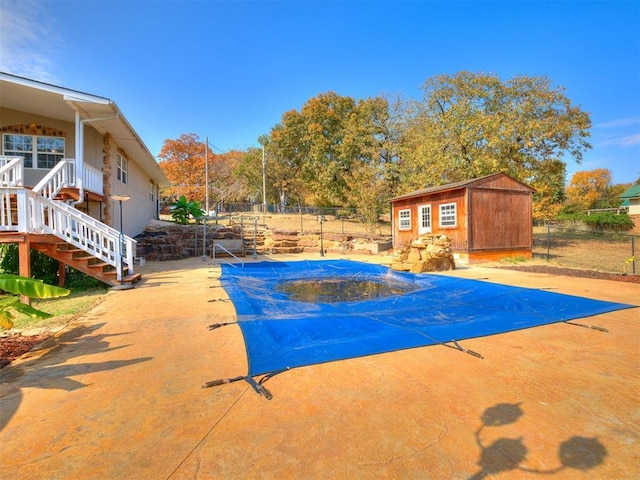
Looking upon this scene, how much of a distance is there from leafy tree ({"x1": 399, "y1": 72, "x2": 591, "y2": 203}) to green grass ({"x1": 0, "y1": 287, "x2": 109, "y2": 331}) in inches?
707

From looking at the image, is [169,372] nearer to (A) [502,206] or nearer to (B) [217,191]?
(A) [502,206]

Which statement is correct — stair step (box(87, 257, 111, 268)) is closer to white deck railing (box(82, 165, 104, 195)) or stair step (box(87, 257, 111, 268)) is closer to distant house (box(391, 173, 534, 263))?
white deck railing (box(82, 165, 104, 195))

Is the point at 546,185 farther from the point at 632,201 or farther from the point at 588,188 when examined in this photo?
the point at 588,188

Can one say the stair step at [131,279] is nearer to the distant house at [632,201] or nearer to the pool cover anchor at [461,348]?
the pool cover anchor at [461,348]

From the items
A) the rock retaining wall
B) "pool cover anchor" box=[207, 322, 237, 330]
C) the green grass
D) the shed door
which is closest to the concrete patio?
"pool cover anchor" box=[207, 322, 237, 330]

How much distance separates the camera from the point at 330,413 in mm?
2232

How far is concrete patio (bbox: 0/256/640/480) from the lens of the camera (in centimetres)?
172

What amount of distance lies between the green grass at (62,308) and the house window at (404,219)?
12985 mm

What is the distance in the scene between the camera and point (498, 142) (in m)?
17.6

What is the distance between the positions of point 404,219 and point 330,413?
14.8m

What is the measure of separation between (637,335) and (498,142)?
16526 mm

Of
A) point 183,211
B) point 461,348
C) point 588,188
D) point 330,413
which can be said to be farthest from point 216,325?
point 588,188

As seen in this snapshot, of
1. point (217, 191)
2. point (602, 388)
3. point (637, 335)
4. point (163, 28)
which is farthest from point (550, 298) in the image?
point (217, 191)

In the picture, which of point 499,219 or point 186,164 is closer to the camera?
point 499,219
